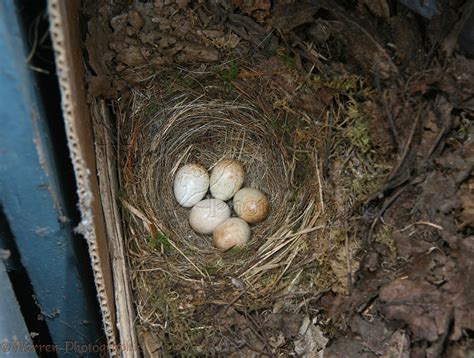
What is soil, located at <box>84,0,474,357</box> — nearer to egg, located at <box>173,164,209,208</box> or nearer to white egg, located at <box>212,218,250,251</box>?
white egg, located at <box>212,218,250,251</box>

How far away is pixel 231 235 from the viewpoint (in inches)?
66.7

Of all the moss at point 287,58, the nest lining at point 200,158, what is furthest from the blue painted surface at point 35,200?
the moss at point 287,58

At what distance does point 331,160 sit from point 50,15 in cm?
87

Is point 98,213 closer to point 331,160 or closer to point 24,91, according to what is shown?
point 24,91

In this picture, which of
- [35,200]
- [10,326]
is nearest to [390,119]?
[35,200]

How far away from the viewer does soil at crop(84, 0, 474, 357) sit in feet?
4.14

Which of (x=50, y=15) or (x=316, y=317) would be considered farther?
(x=316, y=317)

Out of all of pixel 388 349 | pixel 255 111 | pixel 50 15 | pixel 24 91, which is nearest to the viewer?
pixel 50 15

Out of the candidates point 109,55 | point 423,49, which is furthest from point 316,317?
point 109,55

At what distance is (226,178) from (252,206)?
5.3 inches

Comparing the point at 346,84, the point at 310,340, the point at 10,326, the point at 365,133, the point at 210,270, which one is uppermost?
the point at 346,84

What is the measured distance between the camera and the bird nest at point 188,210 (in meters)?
1.50

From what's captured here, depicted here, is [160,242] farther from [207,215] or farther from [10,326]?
[10,326]

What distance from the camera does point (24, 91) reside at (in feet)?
3.41
